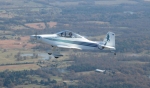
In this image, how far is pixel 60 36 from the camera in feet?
192

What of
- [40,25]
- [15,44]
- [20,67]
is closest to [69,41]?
[20,67]

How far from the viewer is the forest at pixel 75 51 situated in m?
81.1

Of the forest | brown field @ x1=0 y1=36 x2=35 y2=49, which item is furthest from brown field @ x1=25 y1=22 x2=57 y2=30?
brown field @ x1=0 y1=36 x2=35 y2=49

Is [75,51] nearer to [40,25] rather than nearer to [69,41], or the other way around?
[40,25]

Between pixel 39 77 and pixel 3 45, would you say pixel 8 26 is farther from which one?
pixel 39 77

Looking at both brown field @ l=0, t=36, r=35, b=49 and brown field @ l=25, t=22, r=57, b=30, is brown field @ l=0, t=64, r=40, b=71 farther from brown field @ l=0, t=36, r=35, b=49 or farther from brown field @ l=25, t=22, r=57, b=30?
brown field @ l=25, t=22, r=57, b=30

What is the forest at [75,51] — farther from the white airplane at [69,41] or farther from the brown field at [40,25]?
the white airplane at [69,41]

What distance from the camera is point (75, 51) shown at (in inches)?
3957

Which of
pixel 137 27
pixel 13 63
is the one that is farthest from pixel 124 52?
pixel 137 27

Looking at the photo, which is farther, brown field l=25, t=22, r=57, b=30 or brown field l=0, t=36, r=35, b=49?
brown field l=25, t=22, r=57, b=30

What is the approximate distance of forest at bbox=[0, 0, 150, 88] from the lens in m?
81.1

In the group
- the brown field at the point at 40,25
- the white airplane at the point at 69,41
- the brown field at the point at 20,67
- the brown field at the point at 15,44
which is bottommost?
the brown field at the point at 20,67

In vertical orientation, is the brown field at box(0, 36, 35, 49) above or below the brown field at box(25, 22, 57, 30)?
below

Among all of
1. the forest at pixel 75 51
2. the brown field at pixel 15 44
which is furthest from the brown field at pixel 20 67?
the brown field at pixel 15 44
